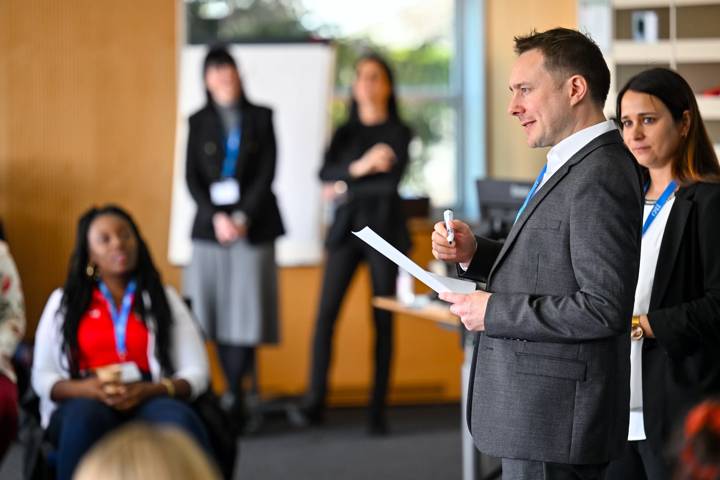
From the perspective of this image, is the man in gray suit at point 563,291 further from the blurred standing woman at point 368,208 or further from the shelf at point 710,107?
the blurred standing woman at point 368,208

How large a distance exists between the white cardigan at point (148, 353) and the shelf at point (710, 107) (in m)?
1.93

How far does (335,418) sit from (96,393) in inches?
107

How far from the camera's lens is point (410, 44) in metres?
7.25

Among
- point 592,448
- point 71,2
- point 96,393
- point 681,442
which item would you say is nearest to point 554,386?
point 592,448

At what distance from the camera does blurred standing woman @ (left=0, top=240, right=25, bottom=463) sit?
11.8 ft

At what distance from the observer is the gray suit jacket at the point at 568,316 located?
2.28 meters

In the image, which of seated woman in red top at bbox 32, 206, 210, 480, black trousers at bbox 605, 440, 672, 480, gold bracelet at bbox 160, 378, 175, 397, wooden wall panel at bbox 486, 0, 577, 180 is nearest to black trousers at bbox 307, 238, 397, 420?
wooden wall panel at bbox 486, 0, 577, 180

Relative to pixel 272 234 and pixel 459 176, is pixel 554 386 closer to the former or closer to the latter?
pixel 272 234

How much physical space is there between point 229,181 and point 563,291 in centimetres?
368

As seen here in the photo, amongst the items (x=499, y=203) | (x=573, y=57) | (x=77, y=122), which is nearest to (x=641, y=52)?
(x=499, y=203)

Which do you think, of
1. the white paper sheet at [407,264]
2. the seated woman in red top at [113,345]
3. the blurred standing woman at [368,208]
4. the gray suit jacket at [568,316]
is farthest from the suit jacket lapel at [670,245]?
the blurred standing woman at [368,208]

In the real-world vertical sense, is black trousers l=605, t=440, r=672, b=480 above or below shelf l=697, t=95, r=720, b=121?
below

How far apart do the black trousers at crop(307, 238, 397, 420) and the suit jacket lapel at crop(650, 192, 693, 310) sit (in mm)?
3104

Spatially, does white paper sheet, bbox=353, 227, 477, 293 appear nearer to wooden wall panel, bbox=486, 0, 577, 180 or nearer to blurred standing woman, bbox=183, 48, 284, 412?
blurred standing woman, bbox=183, 48, 284, 412
